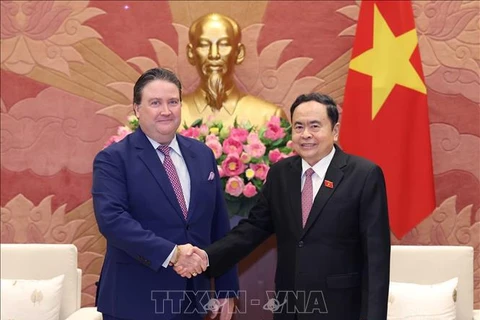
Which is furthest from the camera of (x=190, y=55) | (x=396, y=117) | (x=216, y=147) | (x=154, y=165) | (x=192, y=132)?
(x=190, y=55)

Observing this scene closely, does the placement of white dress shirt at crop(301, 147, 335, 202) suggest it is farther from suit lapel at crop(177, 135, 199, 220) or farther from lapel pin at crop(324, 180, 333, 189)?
suit lapel at crop(177, 135, 199, 220)

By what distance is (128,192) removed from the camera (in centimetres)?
279

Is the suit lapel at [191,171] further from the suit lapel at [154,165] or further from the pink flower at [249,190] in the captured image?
the pink flower at [249,190]

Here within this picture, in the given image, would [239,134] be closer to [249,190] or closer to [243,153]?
[243,153]

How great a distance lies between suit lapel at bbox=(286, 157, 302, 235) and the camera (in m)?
2.79

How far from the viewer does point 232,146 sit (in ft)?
12.2

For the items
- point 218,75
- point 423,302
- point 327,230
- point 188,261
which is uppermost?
point 218,75

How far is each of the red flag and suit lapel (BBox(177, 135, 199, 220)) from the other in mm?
1658

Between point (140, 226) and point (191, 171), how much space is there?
333mm

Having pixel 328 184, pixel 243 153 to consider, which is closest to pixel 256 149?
pixel 243 153

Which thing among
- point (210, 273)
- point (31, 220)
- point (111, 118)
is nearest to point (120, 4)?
point (111, 118)

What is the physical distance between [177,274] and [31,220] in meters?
→ 2.38

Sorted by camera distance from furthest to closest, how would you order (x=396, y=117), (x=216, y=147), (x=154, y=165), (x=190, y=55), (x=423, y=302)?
(x=190, y=55) < (x=396, y=117) < (x=216, y=147) < (x=423, y=302) < (x=154, y=165)

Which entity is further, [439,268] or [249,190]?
[439,268]
